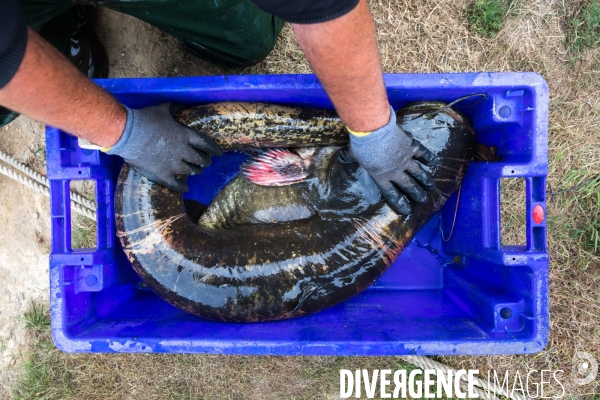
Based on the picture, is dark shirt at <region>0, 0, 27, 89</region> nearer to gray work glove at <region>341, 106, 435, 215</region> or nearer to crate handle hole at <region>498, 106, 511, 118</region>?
gray work glove at <region>341, 106, 435, 215</region>

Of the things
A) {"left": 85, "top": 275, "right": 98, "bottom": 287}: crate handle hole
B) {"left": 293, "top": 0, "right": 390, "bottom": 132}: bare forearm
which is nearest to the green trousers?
{"left": 293, "top": 0, "right": 390, "bottom": 132}: bare forearm

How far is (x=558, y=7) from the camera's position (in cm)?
269

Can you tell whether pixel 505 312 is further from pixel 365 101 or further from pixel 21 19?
pixel 21 19

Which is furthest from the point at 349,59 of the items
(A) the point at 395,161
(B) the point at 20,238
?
(B) the point at 20,238

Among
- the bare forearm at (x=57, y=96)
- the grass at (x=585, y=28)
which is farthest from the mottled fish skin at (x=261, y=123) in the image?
the grass at (x=585, y=28)

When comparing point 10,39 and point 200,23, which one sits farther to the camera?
point 200,23

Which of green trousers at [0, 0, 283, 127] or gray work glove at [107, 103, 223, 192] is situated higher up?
green trousers at [0, 0, 283, 127]

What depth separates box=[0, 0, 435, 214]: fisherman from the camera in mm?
1234

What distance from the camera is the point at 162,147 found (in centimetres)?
197

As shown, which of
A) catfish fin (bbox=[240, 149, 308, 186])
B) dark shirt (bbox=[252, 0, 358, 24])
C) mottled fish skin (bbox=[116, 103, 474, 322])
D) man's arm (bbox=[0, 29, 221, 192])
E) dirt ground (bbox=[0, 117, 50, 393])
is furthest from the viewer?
dirt ground (bbox=[0, 117, 50, 393])

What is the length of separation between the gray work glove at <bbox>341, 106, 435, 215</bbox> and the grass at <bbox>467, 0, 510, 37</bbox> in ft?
3.50

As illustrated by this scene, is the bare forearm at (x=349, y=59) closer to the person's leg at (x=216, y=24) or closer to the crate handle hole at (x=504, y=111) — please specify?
the crate handle hole at (x=504, y=111)

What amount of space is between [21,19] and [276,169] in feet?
4.38

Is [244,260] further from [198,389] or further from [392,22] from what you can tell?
[392,22]
